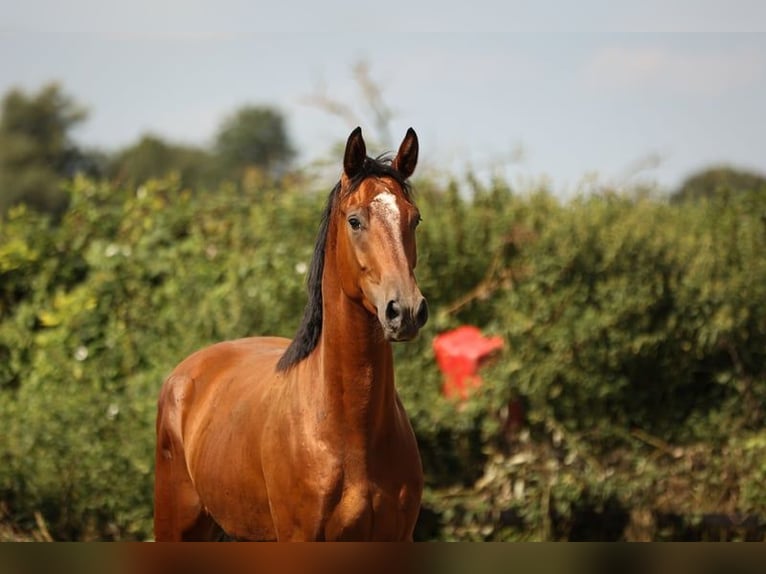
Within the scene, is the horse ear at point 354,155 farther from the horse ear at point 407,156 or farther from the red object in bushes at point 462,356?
the red object in bushes at point 462,356

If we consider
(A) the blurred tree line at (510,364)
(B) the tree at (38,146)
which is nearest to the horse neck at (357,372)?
(A) the blurred tree line at (510,364)

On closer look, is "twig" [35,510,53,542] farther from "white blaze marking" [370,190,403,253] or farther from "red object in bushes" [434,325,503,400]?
"white blaze marking" [370,190,403,253]

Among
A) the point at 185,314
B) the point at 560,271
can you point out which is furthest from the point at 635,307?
the point at 185,314

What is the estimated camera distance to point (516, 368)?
7805mm

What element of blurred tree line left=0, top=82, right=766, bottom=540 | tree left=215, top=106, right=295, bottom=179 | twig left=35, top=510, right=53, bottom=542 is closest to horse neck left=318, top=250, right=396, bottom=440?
blurred tree line left=0, top=82, right=766, bottom=540

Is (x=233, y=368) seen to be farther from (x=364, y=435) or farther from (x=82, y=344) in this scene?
(x=82, y=344)

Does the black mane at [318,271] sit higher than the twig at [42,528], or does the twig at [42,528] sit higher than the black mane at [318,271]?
the black mane at [318,271]

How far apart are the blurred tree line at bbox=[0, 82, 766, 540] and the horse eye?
320 centimetres

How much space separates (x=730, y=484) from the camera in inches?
312

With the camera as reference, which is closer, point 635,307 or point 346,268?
point 346,268

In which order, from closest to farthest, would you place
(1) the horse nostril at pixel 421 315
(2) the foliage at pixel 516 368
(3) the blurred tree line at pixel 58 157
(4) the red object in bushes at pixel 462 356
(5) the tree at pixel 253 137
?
(1) the horse nostril at pixel 421 315
(2) the foliage at pixel 516 368
(4) the red object in bushes at pixel 462 356
(3) the blurred tree line at pixel 58 157
(5) the tree at pixel 253 137

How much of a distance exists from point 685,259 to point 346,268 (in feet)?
15.2

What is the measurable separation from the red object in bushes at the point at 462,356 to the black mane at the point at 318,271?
2888 mm

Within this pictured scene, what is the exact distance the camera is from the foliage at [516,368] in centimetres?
768
